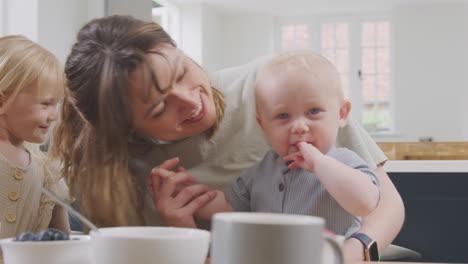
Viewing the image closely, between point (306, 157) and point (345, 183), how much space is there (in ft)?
0.26

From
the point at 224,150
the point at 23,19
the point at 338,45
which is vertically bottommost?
the point at 224,150

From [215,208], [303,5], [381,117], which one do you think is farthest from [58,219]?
[381,117]

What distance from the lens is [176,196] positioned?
1.08 metres

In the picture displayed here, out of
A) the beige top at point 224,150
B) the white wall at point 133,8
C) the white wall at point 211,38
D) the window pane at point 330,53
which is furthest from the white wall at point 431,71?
the beige top at point 224,150

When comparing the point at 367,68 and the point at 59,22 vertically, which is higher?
the point at 59,22

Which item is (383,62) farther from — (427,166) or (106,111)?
(106,111)

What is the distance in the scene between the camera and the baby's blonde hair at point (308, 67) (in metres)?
1.03

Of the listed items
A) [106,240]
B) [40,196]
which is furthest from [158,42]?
[106,240]

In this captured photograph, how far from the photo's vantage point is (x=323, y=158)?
0.92 m

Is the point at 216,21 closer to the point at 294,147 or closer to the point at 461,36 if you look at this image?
the point at 461,36

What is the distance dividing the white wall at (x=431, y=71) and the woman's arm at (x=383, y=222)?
8.00 metres

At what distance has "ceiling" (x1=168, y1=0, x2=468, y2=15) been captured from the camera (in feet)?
28.8

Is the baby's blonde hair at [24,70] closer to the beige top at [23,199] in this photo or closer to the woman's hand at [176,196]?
the beige top at [23,199]

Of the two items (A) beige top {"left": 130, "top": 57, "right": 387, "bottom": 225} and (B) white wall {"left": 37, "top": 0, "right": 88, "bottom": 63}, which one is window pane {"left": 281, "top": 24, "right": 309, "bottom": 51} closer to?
(B) white wall {"left": 37, "top": 0, "right": 88, "bottom": 63}
